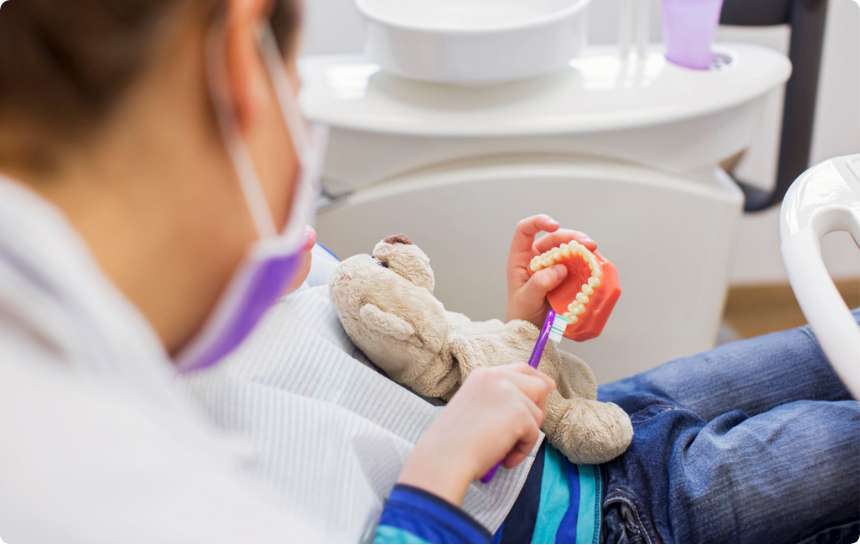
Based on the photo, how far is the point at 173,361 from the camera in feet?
1.59

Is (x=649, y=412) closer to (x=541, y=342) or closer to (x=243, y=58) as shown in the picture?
(x=541, y=342)

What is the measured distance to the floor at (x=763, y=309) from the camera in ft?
5.76

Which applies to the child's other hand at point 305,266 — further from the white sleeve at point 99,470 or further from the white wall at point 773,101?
the white wall at point 773,101

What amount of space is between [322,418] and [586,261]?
0.28m

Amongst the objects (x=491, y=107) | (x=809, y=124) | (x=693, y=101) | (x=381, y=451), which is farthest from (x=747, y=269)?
(x=381, y=451)

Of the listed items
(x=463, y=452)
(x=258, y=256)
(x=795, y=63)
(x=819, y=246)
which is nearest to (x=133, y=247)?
(x=258, y=256)

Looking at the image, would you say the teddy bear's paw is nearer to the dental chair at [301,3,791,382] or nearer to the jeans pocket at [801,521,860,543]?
the jeans pocket at [801,521,860,543]

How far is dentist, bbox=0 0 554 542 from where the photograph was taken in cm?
39

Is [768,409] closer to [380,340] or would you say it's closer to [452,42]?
[380,340]

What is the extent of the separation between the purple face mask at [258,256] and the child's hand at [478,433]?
235mm

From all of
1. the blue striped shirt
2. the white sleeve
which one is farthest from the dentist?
the blue striped shirt

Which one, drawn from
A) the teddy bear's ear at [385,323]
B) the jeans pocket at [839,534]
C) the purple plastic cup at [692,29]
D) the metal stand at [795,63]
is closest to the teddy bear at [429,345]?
the teddy bear's ear at [385,323]

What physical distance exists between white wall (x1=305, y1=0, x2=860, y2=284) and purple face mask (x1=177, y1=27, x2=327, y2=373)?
1.00 metres

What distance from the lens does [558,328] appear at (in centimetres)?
84
